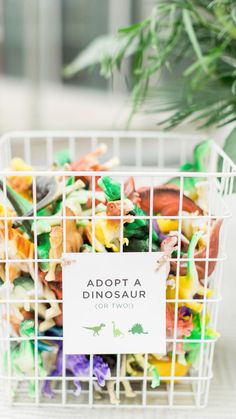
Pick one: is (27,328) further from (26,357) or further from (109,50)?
(109,50)

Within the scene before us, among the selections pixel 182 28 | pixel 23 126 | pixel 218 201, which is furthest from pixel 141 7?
pixel 218 201

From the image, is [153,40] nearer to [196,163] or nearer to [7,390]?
[196,163]

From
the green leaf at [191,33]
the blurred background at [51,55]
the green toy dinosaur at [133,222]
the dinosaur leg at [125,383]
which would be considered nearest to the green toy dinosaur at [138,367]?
the dinosaur leg at [125,383]

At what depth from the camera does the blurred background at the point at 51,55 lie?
2986mm

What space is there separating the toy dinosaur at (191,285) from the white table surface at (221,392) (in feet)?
0.30

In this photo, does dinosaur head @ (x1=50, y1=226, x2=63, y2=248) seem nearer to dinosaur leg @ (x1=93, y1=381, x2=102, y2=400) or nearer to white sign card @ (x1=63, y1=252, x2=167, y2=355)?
white sign card @ (x1=63, y1=252, x2=167, y2=355)

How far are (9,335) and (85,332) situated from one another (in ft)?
0.28

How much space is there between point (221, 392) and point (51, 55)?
269 cm

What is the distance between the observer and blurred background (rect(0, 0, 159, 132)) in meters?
2.99

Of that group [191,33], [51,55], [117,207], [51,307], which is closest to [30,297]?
[51,307]

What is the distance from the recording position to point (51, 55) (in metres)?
3.08

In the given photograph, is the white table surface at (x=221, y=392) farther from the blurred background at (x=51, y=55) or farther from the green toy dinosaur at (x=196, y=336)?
the blurred background at (x=51, y=55)

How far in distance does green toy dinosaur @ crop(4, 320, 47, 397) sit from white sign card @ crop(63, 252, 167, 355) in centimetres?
4

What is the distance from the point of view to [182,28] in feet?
2.42
